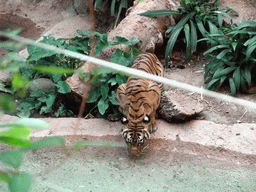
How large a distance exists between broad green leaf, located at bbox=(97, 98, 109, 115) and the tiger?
0.67 feet

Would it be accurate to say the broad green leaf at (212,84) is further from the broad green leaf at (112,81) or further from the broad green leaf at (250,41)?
the broad green leaf at (112,81)

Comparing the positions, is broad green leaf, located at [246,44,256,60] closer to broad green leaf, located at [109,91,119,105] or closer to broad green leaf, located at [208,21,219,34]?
broad green leaf, located at [208,21,219,34]

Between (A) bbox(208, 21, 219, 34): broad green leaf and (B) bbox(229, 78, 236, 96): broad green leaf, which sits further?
(A) bbox(208, 21, 219, 34): broad green leaf

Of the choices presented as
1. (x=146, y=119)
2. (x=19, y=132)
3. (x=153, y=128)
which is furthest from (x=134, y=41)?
(x=19, y=132)

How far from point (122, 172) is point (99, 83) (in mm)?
1506

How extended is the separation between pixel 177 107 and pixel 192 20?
201cm

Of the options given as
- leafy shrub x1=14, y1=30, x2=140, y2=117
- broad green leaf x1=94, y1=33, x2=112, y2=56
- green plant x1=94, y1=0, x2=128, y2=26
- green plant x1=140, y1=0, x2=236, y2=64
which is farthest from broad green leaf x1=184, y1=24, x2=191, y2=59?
green plant x1=94, y1=0, x2=128, y2=26

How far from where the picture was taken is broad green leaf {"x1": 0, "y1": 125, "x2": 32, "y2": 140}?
51 cm

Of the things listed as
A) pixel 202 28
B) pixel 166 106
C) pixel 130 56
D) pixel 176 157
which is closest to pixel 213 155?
pixel 176 157

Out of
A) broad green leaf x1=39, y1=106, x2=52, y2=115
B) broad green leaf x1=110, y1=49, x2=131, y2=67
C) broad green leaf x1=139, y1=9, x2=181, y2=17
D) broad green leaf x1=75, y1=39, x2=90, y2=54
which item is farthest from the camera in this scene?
broad green leaf x1=139, y1=9, x2=181, y2=17

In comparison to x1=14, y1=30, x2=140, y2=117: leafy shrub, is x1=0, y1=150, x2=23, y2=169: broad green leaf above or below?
above

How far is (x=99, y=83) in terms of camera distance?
4586 mm

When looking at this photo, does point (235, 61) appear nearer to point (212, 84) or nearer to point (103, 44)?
point (212, 84)

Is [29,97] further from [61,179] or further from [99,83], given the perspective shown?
[61,179]
